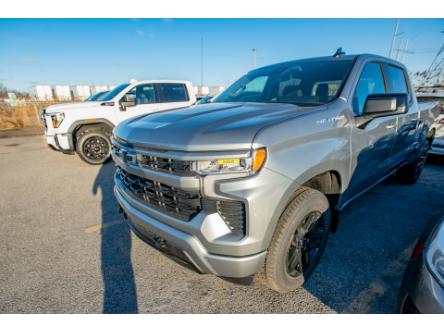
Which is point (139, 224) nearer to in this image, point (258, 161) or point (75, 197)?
Answer: point (258, 161)

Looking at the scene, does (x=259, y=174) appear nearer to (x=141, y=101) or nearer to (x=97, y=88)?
(x=141, y=101)

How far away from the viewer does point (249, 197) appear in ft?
4.52

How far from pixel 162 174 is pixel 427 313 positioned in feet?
5.41

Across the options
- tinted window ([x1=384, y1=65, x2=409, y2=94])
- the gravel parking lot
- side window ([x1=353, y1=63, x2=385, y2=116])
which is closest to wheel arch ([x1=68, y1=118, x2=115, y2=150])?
the gravel parking lot

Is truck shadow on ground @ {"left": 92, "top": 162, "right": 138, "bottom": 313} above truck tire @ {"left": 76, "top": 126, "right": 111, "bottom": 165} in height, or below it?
below

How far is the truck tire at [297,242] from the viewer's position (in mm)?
1646

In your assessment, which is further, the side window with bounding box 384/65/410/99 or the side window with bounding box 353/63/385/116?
the side window with bounding box 384/65/410/99

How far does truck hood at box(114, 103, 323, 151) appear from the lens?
141cm

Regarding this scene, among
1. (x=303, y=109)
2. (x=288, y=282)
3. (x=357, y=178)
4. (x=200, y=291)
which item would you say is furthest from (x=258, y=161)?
(x=357, y=178)

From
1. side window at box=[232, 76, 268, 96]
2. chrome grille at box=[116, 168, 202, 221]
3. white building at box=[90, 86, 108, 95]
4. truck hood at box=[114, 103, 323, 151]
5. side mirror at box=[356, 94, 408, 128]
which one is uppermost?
white building at box=[90, 86, 108, 95]

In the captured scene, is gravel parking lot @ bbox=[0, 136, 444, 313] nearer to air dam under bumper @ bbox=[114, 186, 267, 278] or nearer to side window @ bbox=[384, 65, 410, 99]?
air dam under bumper @ bbox=[114, 186, 267, 278]

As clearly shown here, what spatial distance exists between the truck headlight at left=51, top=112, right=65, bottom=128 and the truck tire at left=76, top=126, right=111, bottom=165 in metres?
0.46

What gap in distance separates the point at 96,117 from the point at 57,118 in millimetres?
843

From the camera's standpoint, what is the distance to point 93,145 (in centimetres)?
599
